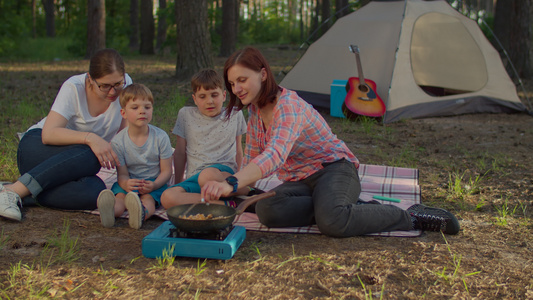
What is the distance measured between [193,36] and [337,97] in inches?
103

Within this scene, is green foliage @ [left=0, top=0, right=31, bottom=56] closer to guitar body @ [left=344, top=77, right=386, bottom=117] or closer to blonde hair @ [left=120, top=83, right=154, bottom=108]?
guitar body @ [left=344, top=77, right=386, bottom=117]

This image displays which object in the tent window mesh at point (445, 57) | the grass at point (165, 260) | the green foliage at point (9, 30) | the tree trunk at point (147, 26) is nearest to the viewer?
the grass at point (165, 260)

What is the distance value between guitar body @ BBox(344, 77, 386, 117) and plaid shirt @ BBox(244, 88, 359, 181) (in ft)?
10.9

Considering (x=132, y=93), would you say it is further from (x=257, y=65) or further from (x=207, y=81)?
(x=257, y=65)

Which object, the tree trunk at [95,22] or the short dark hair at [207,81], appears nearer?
the short dark hair at [207,81]

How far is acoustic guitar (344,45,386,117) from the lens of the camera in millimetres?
6512

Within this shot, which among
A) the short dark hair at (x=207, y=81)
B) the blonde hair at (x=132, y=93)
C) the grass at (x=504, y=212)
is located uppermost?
the short dark hair at (x=207, y=81)

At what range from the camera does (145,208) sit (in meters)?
3.23

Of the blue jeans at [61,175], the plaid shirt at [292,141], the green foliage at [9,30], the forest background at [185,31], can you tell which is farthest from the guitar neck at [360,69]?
the green foliage at [9,30]

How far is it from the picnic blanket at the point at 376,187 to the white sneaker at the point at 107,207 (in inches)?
8.9

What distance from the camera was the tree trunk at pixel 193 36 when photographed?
7.96 m

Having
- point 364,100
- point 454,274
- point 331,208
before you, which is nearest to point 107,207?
point 331,208

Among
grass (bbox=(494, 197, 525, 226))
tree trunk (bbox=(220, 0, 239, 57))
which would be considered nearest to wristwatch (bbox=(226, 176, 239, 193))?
grass (bbox=(494, 197, 525, 226))

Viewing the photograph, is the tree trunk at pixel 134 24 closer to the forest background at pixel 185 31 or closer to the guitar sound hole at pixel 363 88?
the forest background at pixel 185 31
